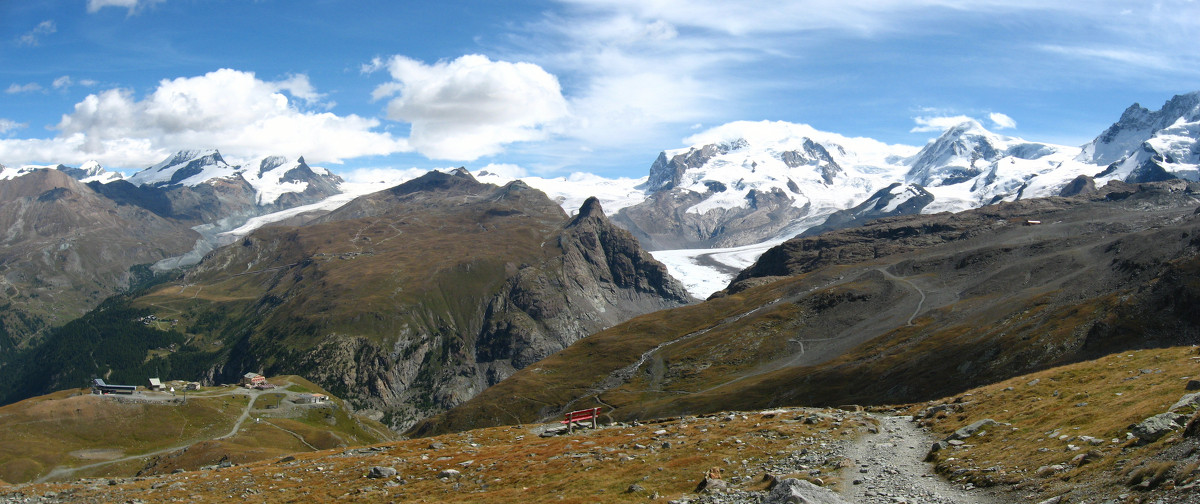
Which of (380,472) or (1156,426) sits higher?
(1156,426)

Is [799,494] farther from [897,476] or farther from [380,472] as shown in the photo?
[380,472]

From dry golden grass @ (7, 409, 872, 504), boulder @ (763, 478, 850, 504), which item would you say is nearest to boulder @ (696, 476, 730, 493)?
dry golden grass @ (7, 409, 872, 504)

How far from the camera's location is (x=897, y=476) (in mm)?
34594

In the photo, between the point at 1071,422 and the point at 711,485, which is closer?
the point at 711,485

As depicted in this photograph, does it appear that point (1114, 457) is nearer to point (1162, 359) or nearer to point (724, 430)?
point (724, 430)

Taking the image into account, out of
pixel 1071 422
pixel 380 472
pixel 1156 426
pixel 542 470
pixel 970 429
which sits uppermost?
pixel 1156 426

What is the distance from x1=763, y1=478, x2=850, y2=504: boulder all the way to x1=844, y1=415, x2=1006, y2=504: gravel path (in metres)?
1.53

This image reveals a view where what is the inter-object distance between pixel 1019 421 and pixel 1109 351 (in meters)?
73.7

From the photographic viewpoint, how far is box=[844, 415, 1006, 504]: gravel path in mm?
29933

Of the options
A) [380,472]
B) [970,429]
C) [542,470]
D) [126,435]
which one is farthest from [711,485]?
[126,435]

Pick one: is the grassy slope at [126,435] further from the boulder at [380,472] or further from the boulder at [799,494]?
the boulder at [799,494]

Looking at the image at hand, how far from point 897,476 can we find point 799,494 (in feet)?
31.4

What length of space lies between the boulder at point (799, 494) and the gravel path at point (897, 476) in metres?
1.53

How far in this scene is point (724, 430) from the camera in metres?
55.2
